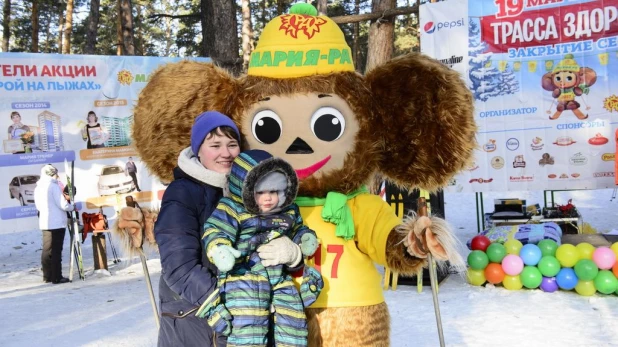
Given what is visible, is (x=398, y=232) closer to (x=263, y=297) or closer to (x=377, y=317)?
(x=377, y=317)

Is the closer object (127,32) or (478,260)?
(478,260)

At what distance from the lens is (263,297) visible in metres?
1.97

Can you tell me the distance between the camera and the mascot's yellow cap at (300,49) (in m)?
2.60

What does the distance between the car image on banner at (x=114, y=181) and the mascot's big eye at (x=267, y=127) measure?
225 inches

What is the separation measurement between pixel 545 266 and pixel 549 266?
40mm

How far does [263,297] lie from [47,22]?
31.6m

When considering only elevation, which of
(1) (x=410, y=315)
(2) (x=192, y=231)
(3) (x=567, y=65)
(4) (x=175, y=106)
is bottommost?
(1) (x=410, y=315)

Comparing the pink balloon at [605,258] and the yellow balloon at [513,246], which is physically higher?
the yellow balloon at [513,246]

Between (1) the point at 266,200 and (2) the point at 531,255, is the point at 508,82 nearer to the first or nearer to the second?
(2) the point at 531,255

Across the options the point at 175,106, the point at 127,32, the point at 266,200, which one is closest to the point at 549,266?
the point at 175,106

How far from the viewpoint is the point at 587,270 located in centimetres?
535

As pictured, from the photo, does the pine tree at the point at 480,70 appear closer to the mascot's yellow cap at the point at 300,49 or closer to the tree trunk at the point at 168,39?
the mascot's yellow cap at the point at 300,49

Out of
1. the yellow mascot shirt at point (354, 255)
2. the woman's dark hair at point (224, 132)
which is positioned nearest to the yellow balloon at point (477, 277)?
the yellow mascot shirt at point (354, 255)

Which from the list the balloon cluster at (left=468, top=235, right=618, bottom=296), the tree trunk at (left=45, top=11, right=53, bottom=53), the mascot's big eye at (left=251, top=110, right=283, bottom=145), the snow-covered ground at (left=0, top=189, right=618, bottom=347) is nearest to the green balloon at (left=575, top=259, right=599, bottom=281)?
the balloon cluster at (left=468, top=235, right=618, bottom=296)
